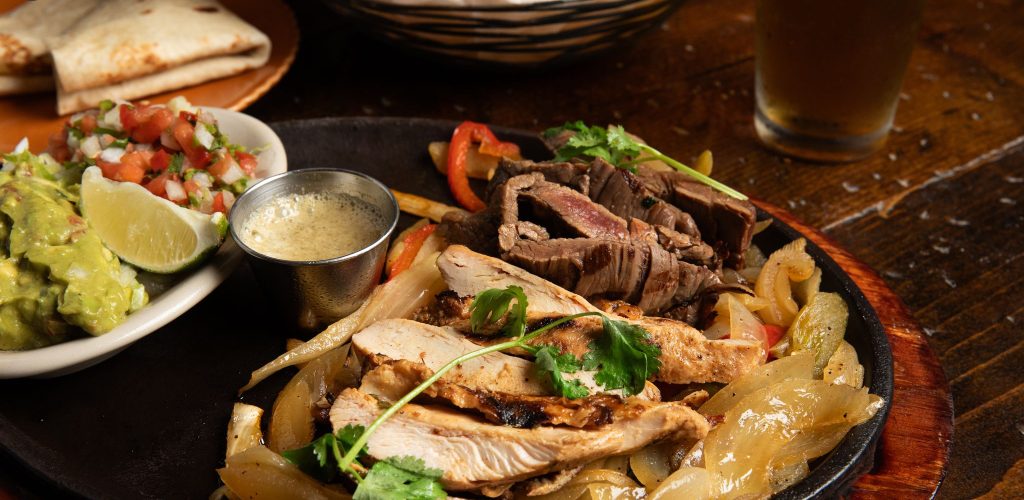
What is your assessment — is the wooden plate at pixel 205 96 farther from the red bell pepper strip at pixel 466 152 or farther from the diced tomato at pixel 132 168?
the red bell pepper strip at pixel 466 152

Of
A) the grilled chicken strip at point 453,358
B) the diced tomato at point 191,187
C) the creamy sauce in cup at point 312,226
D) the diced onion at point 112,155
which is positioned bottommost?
the creamy sauce in cup at point 312,226

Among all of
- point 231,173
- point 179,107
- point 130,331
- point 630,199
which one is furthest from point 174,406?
point 630,199

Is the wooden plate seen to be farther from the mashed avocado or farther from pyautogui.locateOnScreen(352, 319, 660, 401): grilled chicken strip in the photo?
pyautogui.locateOnScreen(352, 319, 660, 401): grilled chicken strip

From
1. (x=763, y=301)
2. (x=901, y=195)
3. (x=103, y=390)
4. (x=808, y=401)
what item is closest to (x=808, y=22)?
(x=901, y=195)

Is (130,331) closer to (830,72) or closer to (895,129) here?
(830,72)

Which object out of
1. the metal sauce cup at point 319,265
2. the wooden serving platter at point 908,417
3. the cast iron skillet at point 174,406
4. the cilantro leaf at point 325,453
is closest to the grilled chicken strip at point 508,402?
the cilantro leaf at point 325,453

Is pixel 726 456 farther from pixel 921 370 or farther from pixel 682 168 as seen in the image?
pixel 682 168

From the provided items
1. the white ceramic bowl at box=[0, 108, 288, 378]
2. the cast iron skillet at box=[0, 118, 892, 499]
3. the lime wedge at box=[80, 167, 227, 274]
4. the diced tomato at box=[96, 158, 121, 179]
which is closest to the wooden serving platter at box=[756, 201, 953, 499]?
the cast iron skillet at box=[0, 118, 892, 499]
